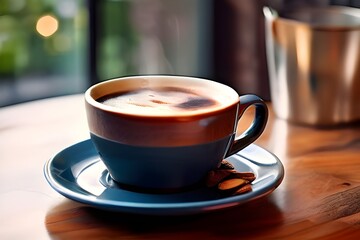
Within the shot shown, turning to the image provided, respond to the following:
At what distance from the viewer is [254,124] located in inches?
29.7

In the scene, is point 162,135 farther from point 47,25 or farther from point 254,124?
point 47,25

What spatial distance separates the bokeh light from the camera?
192 cm

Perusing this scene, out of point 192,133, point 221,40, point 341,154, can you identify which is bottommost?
point 221,40

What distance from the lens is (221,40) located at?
6.57 feet

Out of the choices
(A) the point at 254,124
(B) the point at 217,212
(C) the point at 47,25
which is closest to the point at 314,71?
(A) the point at 254,124

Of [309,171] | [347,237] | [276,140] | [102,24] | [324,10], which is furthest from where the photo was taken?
[102,24]

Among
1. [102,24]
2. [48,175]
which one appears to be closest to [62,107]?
[48,175]

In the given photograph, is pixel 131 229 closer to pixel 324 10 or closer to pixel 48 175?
pixel 48 175

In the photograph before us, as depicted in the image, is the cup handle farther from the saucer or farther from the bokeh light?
the bokeh light

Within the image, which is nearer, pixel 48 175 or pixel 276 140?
pixel 48 175

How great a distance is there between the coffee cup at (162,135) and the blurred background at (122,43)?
108 cm

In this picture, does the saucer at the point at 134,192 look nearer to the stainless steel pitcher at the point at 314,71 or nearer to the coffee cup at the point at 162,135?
the coffee cup at the point at 162,135

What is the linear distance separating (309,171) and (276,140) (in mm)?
115

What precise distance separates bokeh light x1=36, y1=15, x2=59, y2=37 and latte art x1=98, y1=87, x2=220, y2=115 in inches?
48.4
